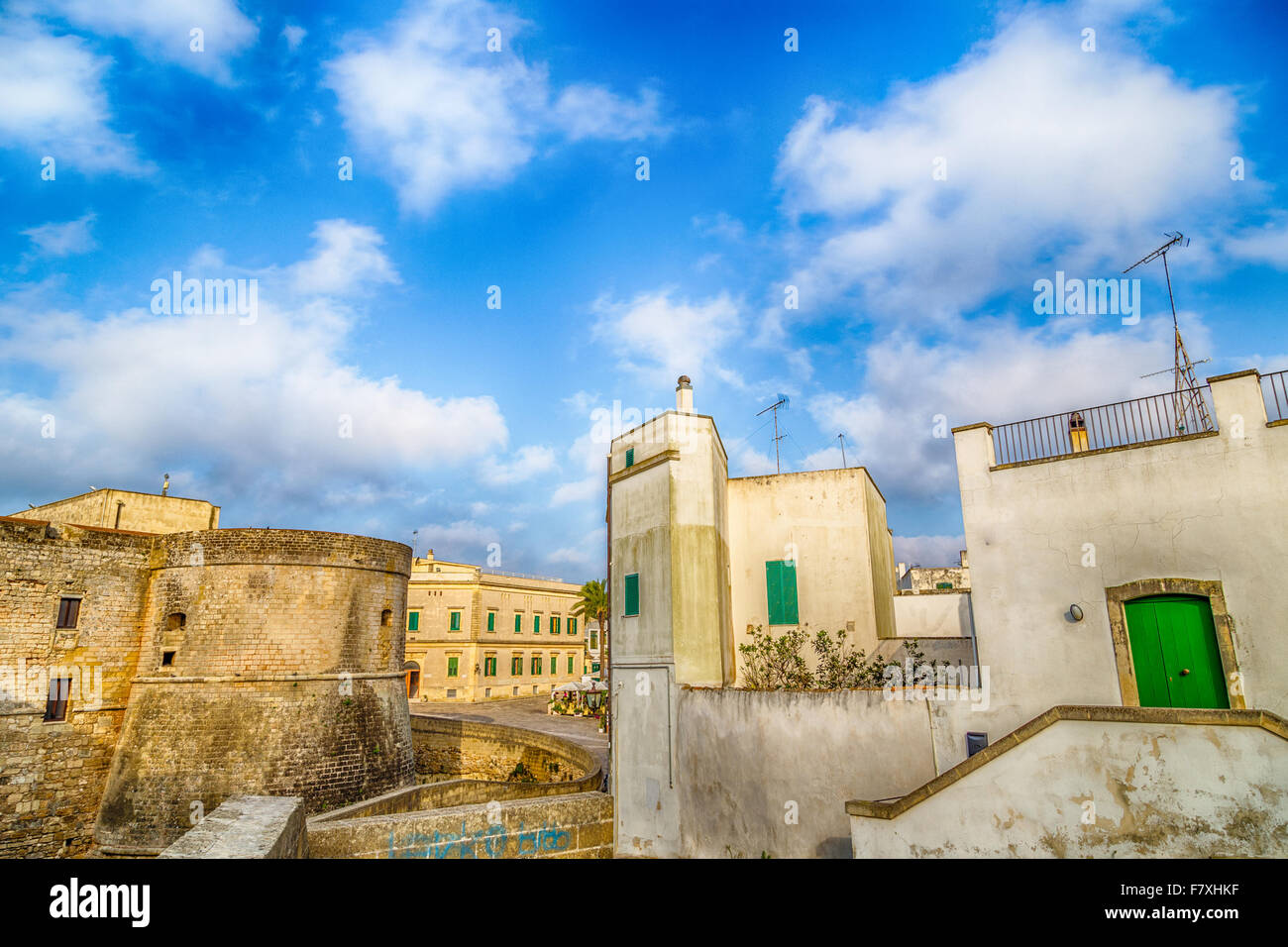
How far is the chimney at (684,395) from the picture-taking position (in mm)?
15359

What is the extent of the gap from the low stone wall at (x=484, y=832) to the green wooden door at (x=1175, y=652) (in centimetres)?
997

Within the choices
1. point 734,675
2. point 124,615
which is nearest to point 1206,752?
point 734,675

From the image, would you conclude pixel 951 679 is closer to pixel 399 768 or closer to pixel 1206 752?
pixel 1206 752

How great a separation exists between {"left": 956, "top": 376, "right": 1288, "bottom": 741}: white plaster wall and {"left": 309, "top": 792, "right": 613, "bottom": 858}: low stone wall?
316 inches

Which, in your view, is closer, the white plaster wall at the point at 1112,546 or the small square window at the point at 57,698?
the white plaster wall at the point at 1112,546

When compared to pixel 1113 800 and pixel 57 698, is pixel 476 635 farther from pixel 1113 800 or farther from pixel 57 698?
pixel 1113 800

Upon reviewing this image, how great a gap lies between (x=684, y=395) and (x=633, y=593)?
4.68 metres

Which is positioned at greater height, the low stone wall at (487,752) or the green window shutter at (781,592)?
the green window shutter at (781,592)

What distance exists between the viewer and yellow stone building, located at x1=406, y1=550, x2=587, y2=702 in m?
44.4

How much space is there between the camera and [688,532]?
46.2ft

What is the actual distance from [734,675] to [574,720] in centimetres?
2027

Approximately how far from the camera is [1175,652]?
933cm

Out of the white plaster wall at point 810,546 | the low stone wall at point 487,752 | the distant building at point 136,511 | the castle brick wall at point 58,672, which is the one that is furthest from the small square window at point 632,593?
the distant building at point 136,511

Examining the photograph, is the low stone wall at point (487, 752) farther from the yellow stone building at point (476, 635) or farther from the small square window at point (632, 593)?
the yellow stone building at point (476, 635)
